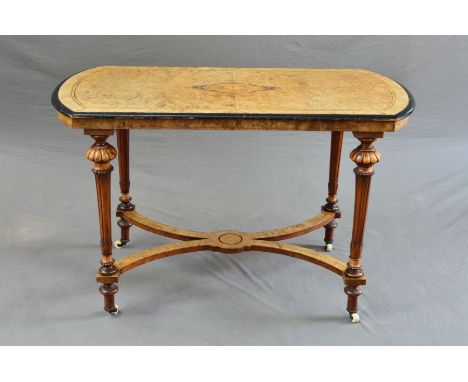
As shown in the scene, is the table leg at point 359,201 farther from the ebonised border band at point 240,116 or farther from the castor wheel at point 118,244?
the castor wheel at point 118,244

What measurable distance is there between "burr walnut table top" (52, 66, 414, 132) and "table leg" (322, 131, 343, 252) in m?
0.34

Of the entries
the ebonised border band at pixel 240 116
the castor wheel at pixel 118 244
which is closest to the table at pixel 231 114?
the ebonised border band at pixel 240 116

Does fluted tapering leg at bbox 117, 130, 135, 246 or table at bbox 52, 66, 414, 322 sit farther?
fluted tapering leg at bbox 117, 130, 135, 246

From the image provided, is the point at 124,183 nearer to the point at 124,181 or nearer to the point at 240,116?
the point at 124,181

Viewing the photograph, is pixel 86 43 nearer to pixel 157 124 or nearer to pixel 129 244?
pixel 129 244

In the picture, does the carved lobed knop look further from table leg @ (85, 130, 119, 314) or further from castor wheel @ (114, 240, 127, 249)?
castor wheel @ (114, 240, 127, 249)

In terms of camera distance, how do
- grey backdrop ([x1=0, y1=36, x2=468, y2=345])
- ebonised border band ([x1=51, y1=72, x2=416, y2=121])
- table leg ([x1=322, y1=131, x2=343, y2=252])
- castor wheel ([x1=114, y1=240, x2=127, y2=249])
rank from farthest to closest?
castor wheel ([x1=114, y1=240, x2=127, y2=249]), table leg ([x1=322, y1=131, x2=343, y2=252]), grey backdrop ([x1=0, y1=36, x2=468, y2=345]), ebonised border band ([x1=51, y1=72, x2=416, y2=121])

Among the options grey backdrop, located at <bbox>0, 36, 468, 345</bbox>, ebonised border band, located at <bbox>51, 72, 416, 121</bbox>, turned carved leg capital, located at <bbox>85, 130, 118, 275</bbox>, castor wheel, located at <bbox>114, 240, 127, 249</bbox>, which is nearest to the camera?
ebonised border band, located at <bbox>51, 72, 416, 121</bbox>

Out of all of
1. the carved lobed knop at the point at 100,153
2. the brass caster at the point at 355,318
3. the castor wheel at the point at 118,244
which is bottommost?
the brass caster at the point at 355,318

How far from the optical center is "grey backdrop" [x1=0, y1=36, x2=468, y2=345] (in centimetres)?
335

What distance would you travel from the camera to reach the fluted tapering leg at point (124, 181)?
3731 millimetres

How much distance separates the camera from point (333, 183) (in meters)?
3.86

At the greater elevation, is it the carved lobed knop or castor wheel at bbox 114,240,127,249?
the carved lobed knop

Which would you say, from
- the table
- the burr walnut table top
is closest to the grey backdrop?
the table
